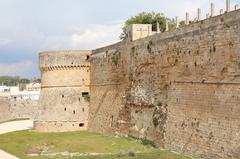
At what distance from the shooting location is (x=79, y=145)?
2512cm

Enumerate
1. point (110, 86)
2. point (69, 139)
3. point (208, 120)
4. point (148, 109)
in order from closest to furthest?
1. point (208, 120)
2. point (148, 109)
3. point (69, 139)
4. point (110, 86)

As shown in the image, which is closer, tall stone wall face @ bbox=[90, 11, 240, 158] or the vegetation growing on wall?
tall stone wall face @ bbox=[90, 11, 240, 158]

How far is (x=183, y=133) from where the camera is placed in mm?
20625

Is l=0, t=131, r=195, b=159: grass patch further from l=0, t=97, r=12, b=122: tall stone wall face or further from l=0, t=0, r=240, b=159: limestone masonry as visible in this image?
l=0, t=97, r=12, b=122: tall stone wall face

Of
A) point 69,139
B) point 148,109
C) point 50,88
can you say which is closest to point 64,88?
point 50,88

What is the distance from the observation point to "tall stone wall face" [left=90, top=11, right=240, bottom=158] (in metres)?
17.5

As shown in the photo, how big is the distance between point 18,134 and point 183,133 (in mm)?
15328

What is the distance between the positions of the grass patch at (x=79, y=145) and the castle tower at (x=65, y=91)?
6.38 feet

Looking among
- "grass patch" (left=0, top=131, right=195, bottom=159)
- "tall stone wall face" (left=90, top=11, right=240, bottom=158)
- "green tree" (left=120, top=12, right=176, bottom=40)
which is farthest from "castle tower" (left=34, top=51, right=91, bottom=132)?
"green tree" (left=120, top=12, right=176, bottom=40)

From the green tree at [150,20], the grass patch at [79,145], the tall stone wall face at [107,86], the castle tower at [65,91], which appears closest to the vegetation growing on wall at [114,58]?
the tall stone wall face at [107,86]

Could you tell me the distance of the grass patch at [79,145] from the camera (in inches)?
819

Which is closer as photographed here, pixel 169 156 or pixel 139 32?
pixel 169 156

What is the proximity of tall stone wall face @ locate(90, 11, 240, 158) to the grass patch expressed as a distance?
91 centimetres

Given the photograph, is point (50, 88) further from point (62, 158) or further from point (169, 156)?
point (169, 156)
